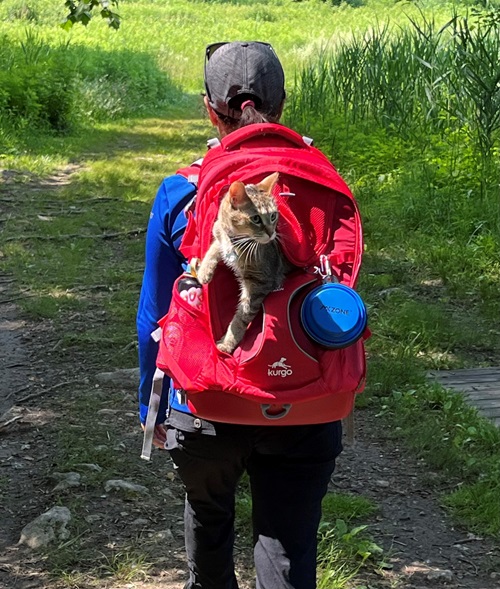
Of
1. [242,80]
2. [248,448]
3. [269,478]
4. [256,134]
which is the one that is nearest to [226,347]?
[248,448]

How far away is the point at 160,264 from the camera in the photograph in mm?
2574

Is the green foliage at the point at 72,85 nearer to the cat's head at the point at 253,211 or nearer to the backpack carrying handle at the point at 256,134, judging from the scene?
the backpack carrying handle at the point at 256,134

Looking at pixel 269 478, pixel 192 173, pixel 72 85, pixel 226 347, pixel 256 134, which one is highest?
pixel 256 134

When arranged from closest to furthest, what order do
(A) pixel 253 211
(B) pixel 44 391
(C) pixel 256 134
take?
(A) pixel 253 211
(C) pixel 256 134
(B) pixel 44 391

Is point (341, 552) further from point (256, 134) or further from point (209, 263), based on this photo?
point (256, 134)

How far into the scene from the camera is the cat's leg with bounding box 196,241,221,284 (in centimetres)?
220

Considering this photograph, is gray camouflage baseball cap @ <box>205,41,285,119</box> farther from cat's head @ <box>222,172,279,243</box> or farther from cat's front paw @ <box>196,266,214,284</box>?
cat's front paw @ <box>196,266,214,284</box>

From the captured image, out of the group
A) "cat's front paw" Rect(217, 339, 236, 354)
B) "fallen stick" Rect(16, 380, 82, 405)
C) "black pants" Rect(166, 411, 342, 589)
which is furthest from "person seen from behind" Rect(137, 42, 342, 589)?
"fallen stick" Rect(16, 380, 82, 405)

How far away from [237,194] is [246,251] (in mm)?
147

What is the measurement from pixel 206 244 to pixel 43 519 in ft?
7.02

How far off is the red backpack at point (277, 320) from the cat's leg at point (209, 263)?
0.03 meters

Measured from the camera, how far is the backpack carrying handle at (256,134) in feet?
7.62

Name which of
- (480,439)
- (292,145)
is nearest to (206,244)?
(292,145)

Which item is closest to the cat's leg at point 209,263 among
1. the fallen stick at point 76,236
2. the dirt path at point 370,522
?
the dirt path at point 370,522
